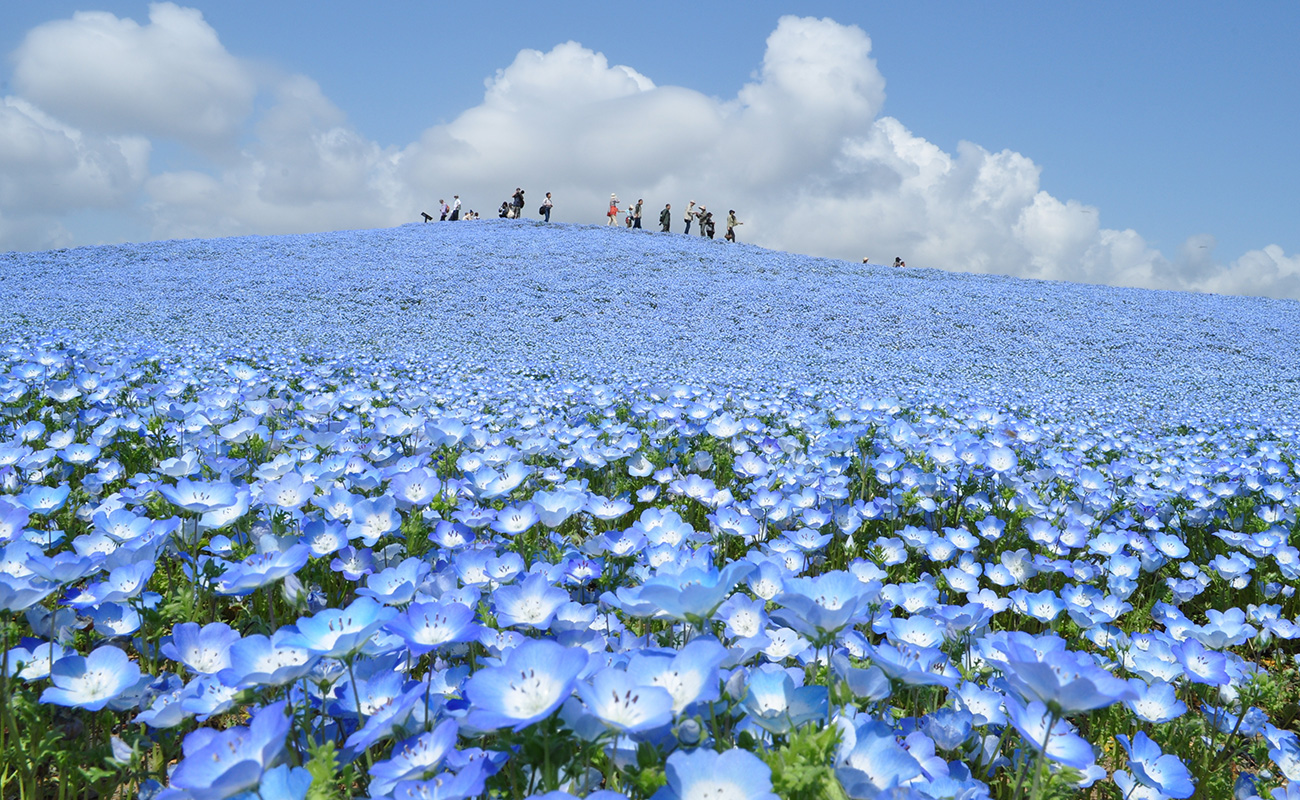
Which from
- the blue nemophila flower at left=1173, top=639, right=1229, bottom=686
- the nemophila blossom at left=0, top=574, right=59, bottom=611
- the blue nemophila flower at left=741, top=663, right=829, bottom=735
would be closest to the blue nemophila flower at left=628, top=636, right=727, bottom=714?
the blue nemophila flower at left=741, top=663, right=829, bottom=735

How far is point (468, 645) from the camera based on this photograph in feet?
4.85

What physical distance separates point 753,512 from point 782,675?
5.89 feet

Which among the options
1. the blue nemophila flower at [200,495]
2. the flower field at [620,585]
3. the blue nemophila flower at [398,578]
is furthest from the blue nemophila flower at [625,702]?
the blue nemophila flower at [200,495]

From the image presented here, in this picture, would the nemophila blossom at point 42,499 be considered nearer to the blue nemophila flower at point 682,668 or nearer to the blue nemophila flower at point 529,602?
the blue nemophila flower at point 529,602

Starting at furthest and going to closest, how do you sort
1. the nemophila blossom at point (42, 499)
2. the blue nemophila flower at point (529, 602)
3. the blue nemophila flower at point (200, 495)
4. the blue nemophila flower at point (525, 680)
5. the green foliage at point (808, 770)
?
the nemophila blossom at point (42, 499), the blue nemophila flower at point (200, 495), the blue nemophila flower at point (529, 602), the blue nemophila flower at point (525, 680), the green foliage at point (808, 770)

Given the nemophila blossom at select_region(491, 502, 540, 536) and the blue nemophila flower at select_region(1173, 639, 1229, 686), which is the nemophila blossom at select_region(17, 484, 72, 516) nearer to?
the nemophila blossom at select_region(491, 502, 540, 536)

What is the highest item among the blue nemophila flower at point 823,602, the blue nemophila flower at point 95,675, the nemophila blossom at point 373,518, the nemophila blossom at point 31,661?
the blue nemophila flower at point 823,602

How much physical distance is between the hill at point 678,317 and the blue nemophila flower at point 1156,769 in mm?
6022

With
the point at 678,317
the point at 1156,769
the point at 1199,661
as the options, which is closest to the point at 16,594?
the point at 1156,769

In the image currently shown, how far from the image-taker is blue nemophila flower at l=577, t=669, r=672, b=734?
0.86 m

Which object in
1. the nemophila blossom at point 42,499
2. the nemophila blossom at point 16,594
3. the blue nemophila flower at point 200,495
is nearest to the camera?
the nemophila blossom at point 16,594

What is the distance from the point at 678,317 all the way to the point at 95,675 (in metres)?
14.2

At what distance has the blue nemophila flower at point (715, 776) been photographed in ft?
2.79

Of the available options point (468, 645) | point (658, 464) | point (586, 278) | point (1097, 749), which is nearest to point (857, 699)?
point (468, 645)
